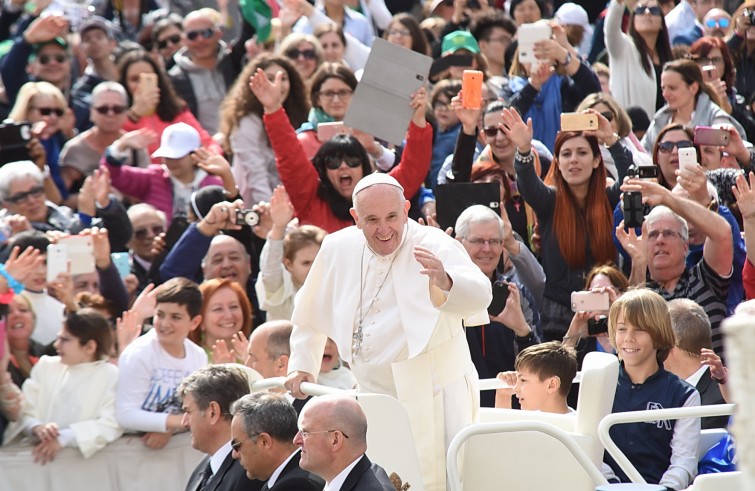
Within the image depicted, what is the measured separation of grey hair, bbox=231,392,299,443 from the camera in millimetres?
5543

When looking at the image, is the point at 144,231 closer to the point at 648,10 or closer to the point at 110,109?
the point at 110,109

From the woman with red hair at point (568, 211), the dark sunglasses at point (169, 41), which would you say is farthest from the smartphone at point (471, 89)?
the dark sunglasses at point (169, 41)

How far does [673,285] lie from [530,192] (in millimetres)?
1030

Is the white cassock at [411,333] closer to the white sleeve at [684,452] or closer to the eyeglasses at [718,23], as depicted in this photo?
the white sleeve at [684,452]

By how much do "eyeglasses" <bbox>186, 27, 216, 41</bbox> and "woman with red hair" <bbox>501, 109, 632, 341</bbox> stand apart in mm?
4517

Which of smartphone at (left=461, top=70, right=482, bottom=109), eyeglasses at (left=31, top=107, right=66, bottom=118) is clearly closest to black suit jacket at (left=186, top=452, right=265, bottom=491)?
smartphone at (left=461, top=70, right=482, bottom=109)

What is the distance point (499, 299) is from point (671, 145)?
1774mm

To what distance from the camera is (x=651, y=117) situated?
10812mm

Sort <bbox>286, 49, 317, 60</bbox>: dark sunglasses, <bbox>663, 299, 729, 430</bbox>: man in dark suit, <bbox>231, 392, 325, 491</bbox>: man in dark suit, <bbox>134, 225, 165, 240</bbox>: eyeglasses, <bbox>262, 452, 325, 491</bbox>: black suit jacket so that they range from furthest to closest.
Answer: <bbox>286, 49, 317, 60</bbox>: dark sunglasses, <bbox>134, 225, 165, 240</bbox>: eyeglasses, <bbox>663, 299, 729, 430</bbox>: man in dark suit, <bbox>231, 392, 325, 491</bbox>: man in dark suit, <bbox>262, 452, 325, 491</bbox>: black suit jacket

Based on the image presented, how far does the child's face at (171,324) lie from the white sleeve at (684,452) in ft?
10.7

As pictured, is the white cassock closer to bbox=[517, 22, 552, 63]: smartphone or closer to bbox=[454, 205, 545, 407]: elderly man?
bbox=[454, 205, 545, 407]: elderly man

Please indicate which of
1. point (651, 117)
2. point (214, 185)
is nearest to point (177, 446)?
point (214, 185)

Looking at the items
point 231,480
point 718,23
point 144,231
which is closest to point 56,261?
point 144,231

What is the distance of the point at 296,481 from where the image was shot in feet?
17.6
